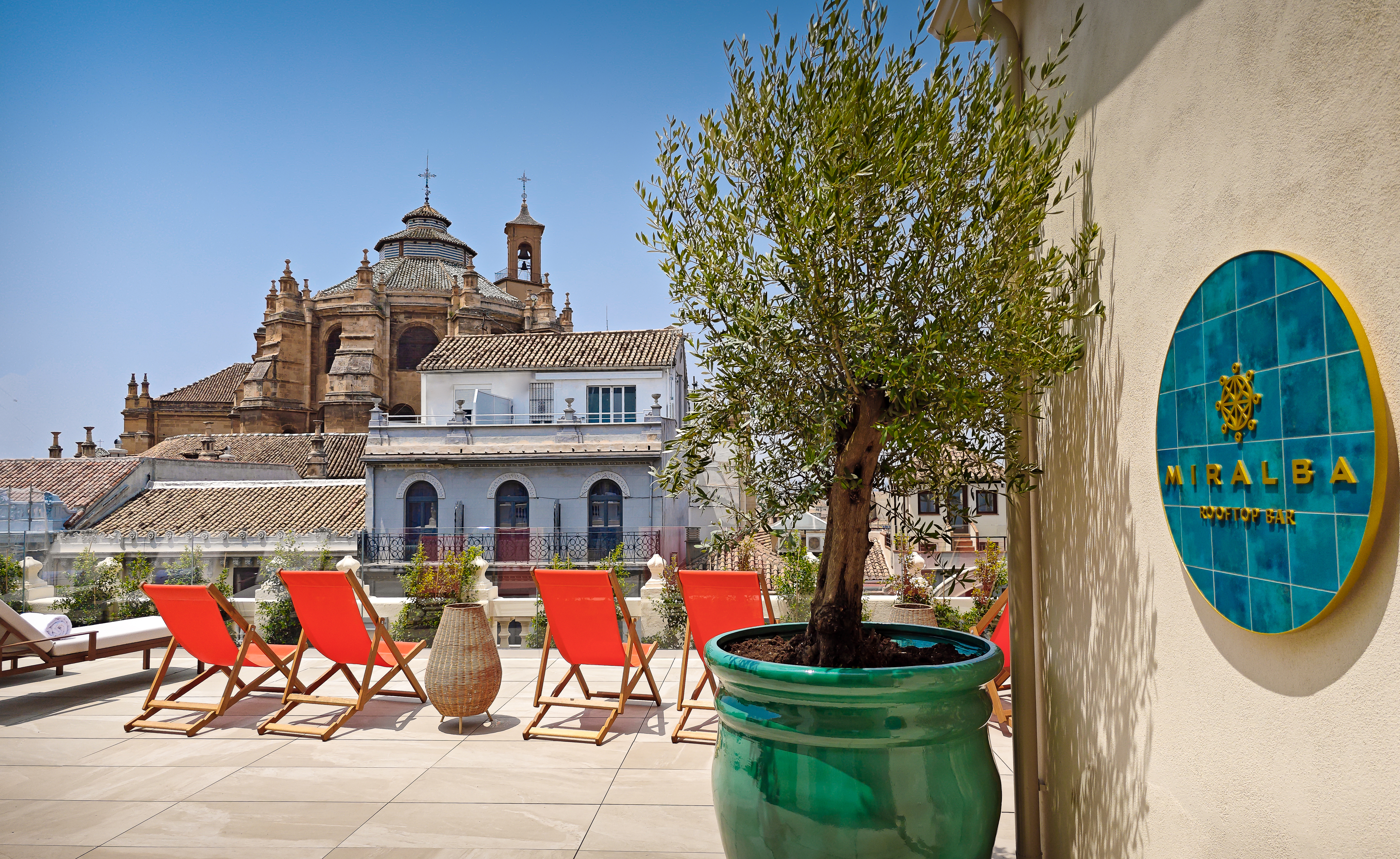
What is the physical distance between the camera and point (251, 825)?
355 cm

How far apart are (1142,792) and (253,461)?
119 ft

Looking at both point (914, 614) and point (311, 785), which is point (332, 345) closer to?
point (311, 785)

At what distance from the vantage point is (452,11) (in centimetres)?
726

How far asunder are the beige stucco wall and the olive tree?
0.20 metres

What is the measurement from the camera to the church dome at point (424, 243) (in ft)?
153

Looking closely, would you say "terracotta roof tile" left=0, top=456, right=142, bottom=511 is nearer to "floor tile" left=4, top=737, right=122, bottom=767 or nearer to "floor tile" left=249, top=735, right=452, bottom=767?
"floor tile" left=4, top=737, right=122, bottom=767

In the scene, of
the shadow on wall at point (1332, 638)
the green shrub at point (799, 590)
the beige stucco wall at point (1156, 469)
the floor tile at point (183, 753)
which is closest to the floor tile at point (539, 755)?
the floor tile at point (183, 753)

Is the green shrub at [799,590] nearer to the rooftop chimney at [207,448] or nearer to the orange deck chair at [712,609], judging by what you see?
the orange deck chair at [712,609]

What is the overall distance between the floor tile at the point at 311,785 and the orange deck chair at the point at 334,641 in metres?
0.62

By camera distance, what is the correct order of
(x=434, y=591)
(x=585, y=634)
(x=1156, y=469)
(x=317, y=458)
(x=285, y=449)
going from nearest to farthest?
(x=1156, y=469), (x=585, y=634), (x=434, y=591), (x=317, y=458), (x=285, y=449)

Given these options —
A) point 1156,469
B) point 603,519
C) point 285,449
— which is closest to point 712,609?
point 1156,469

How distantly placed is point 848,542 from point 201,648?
4891 millimetres

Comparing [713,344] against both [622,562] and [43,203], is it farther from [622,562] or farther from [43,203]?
[43,203]

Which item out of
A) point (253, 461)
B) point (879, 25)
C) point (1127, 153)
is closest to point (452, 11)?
point (879, 25)
